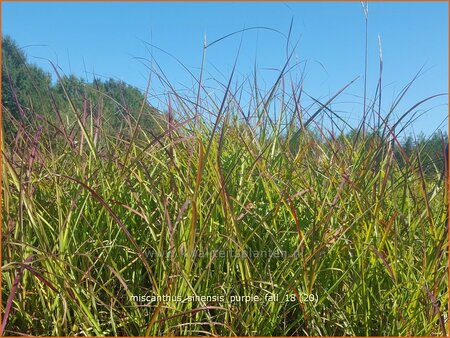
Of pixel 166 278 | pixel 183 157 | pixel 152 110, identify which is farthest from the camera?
pixel 152 110

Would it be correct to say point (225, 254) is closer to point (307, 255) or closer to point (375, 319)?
point (307, 255)

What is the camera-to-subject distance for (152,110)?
2.28 metres

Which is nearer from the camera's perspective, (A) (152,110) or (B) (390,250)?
(B) (390,250)

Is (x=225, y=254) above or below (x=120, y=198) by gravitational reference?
below

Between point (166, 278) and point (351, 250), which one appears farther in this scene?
point (351, 250)

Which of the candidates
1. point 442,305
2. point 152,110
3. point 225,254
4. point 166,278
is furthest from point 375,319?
point 152,110

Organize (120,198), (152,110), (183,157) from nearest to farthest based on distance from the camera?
(120,198)
(183,157)
(152,110)

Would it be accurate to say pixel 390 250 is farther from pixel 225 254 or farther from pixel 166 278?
pixel 166 278

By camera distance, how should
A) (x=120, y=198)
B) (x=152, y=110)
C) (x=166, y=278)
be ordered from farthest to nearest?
(x=152, y=110)
(x=120, y=198)
(x=166, y=278)

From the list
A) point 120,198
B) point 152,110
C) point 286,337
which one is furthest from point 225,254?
point 152,110

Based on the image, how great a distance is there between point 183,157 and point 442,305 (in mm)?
1043

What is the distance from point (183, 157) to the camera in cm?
198

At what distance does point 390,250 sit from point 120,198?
36.7 inches

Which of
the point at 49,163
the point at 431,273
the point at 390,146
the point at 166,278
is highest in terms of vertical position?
the point at 390,146
